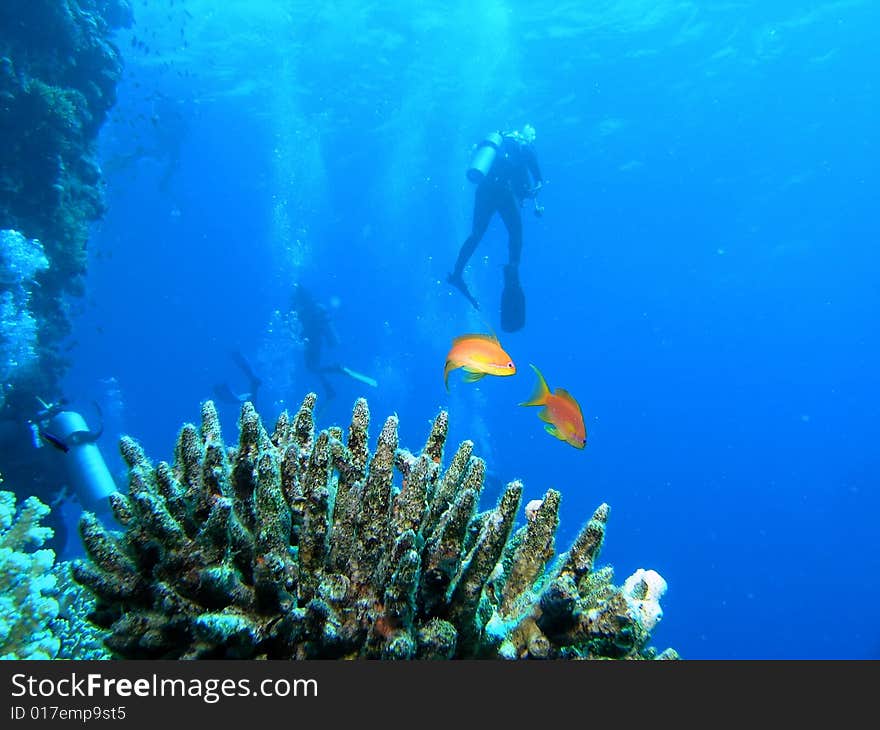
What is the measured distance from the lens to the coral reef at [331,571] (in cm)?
166

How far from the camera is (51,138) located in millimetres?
11602

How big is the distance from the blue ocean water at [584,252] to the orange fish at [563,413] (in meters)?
2.11

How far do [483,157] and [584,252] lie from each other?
185 ft

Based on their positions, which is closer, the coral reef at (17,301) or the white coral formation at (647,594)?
the white coral formation at (647,594)

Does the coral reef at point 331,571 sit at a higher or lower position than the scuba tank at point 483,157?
lower

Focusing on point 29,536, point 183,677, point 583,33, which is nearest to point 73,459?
point 29,536

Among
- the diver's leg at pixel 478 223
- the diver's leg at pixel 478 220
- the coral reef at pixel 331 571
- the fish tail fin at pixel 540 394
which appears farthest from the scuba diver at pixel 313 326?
the coral reef at pixel 331 571

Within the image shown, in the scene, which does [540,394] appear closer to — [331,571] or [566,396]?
[566,396]

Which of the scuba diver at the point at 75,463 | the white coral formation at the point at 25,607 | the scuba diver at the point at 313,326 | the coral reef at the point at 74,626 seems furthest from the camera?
the scuba diver at the point at 313,326

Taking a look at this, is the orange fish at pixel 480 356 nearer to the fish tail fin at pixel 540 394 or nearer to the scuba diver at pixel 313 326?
the fish tail fin at pixel 540 394

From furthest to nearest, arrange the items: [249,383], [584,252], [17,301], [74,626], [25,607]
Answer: [584,252]
[249,383]
[17,301]
[74,626]
[25,607]

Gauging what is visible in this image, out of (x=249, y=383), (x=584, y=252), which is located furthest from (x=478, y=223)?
(x=584, y=252)

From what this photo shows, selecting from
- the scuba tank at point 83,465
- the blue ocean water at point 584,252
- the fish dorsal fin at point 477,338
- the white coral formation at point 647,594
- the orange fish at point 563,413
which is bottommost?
the white coral formation at point 647,594

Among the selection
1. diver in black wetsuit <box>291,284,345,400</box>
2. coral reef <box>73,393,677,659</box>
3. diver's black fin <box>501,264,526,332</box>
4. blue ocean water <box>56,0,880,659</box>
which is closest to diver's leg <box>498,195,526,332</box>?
diver's black fin <box>501,264,526,332</box>
